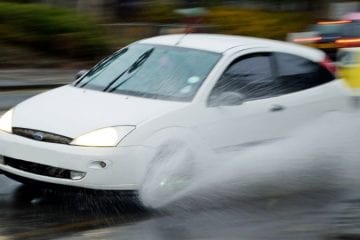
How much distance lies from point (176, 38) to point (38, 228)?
9.31 ft

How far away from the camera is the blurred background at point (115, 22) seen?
847 inches

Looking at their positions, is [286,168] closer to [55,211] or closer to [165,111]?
[165,111]

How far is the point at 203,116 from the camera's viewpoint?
7535 mm

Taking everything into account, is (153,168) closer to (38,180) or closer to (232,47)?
(38,180)

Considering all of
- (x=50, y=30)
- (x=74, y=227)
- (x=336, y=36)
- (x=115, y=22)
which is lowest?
(x=74, y=227)

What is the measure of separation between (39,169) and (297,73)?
2990 mm

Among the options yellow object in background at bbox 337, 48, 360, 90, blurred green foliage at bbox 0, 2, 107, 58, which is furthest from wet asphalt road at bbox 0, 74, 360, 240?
blurred green foliage at bbox 0, 2, 107, 58

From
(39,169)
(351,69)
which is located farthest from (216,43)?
(39,169)

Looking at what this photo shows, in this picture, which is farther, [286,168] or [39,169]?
[286,168]

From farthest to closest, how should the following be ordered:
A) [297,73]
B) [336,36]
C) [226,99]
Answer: [336,36] < [297,73] < [226,99]

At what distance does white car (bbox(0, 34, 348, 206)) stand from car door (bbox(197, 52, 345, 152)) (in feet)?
0.03

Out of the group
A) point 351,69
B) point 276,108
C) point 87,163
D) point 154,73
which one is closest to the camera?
point 87,163

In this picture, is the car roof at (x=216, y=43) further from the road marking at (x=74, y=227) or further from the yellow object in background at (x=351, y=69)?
the road marking at (x=74, y=227)

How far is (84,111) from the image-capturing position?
7309mm
